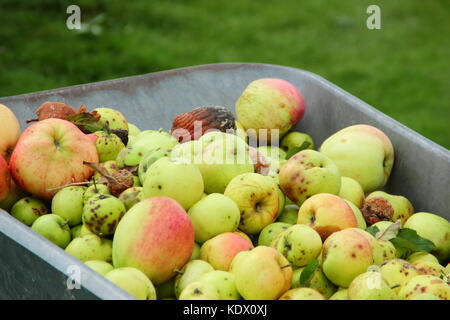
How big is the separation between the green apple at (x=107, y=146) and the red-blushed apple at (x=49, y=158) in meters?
0.09

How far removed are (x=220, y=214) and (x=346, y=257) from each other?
342 millimetres

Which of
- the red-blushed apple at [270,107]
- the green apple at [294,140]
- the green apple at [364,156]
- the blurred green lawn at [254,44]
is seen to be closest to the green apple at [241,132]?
the red-blushed apple at [270,107]

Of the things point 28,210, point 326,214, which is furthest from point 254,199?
point 28,210

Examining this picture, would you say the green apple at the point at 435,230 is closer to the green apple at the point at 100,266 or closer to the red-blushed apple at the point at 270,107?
the red-blushed apple at the point at 270,107

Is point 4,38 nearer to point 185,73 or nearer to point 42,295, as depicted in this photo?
point 185,73

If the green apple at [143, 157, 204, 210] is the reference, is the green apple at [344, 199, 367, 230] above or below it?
below

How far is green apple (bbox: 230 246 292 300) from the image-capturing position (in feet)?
4.75

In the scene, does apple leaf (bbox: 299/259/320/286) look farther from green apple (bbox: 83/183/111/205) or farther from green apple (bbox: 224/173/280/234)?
green apple (bbox: 83/183/111/205)

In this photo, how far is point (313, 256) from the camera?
5.33 ft

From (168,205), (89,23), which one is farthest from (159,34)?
(168,205)

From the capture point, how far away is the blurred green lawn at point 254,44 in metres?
4.53

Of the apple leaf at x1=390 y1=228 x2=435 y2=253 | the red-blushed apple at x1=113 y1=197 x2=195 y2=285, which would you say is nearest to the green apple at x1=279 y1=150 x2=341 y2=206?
the apple leaf at x1=390 y1=228 x2=435 y2=253

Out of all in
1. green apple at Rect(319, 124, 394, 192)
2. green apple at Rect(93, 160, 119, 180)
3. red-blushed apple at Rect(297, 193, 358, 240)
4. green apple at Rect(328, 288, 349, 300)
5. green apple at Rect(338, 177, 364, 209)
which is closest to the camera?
green apple at Rect(328, 288, 349, 300)

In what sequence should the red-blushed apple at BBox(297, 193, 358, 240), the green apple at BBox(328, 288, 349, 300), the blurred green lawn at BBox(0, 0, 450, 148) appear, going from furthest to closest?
1. the blurred green lawn at BBox(0, 0, 450, 148)
2. the red-blushed apple at BBox(297, 193, 358, 240)
3. the green apple at BBox(328, 288, 349, 300)
